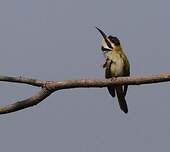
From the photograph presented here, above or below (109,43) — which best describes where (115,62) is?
below

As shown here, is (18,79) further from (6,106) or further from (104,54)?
(104,54)

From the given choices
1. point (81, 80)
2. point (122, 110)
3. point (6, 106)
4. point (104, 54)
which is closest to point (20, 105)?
point (6, 106)

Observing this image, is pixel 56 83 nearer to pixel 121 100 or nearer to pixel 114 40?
pixel 121 100

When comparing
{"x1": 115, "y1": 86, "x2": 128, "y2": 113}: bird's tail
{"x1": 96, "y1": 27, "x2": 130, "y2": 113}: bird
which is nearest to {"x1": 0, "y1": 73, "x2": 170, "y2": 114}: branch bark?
{"x1": 115, "y1": 86, "x2": 128, "y2": 113}: bird's tail

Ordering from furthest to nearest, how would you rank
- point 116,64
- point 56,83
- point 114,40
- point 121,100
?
point 116,64 < point 114,40 < point 121,100 < point 56,83

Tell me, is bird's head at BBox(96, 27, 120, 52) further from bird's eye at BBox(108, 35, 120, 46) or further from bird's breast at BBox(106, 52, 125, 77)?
bird's breast at BBox(106, 52, 125, 77)

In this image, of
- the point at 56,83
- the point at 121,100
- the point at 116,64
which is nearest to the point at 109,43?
the point at 116,64

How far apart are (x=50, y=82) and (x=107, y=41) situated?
3.05 meters

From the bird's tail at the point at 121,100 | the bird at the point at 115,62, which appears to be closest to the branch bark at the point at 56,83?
the bird's tail at the point at 121,100

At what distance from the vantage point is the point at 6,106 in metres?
5.23

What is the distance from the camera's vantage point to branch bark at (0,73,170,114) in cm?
518

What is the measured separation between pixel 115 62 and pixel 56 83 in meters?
3.37

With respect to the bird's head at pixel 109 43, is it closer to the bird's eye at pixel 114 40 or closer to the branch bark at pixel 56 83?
the bird's eye at pixel 114 40

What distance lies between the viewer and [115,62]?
28.3 ft
